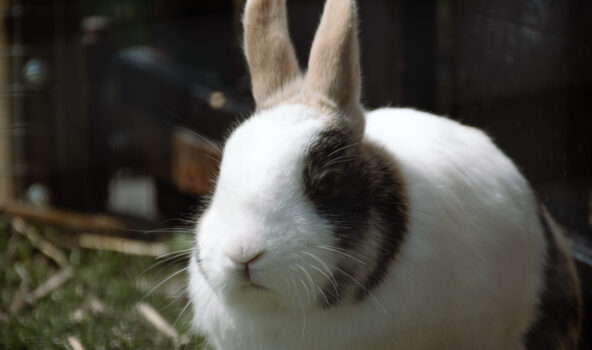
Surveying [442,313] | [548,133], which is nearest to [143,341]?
[442,313]

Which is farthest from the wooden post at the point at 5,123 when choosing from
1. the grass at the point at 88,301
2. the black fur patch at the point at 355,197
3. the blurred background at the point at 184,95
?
the black fur patch at the point at 355,197

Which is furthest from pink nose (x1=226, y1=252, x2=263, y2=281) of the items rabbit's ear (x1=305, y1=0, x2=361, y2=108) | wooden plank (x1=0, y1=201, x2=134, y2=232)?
wooden plank (x1=0, y1=201, x2=134, y2=232)

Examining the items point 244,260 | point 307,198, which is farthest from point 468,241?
point 244,260

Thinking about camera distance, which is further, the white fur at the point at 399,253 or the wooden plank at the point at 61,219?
the wooden plank at the point at 61,219

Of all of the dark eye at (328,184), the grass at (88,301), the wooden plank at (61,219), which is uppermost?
the dark eye at (328,184)

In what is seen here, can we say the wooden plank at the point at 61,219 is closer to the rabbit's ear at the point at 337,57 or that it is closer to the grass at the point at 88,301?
the grass at the point at 88,301

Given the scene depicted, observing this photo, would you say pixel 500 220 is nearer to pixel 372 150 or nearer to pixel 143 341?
pixel 372 150
